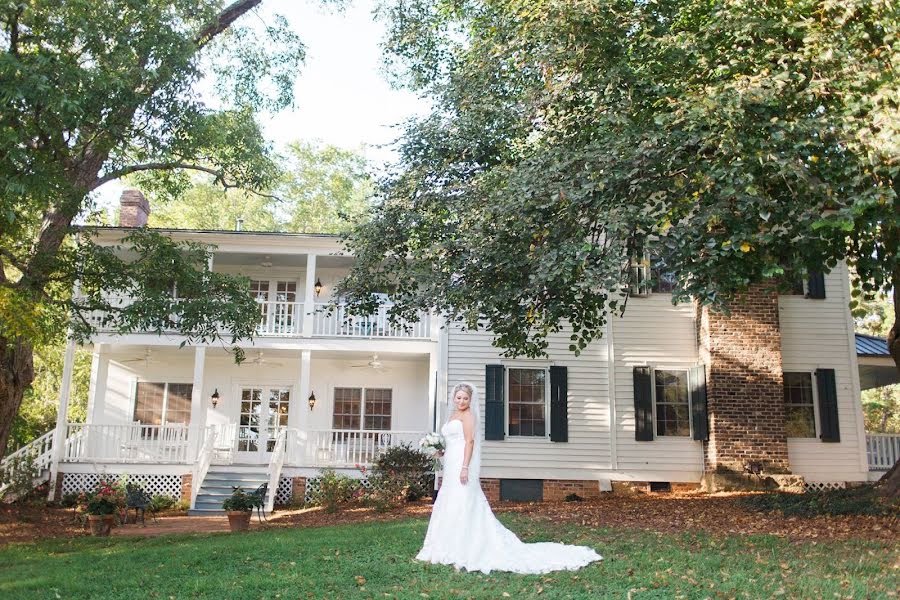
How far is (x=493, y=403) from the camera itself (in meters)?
16.4

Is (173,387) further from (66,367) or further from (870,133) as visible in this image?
(870,133)

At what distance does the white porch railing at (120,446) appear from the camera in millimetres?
17016

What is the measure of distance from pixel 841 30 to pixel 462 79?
5.34m

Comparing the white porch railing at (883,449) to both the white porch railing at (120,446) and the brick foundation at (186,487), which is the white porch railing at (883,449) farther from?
the white porch railing at (120,446)

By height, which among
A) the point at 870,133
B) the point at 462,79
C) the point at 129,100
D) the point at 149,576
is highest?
the point at 462,79

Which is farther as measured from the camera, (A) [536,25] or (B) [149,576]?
(A) [536,25]

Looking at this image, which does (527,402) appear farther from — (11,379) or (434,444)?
(11,379)

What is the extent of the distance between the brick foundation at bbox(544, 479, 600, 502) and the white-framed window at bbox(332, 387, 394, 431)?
4478 mm

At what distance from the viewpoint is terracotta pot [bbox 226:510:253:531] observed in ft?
40.2

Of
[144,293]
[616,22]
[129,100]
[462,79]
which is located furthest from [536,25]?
[144,293]

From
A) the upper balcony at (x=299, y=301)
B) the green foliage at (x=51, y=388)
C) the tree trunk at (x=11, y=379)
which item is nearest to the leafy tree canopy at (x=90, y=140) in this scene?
the tree trunk at (x=11, y=379)

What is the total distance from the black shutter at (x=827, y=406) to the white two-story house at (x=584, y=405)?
27 mm

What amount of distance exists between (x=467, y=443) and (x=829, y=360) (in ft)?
38.4

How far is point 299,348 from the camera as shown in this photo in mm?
17672
